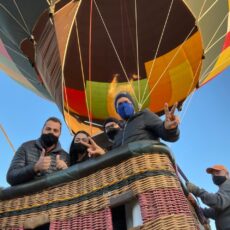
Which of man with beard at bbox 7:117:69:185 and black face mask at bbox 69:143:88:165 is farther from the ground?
man with beard at bbox 7:117:69:185

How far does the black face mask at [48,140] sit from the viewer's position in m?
1.89

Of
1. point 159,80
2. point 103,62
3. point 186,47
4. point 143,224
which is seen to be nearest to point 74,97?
point 103,62

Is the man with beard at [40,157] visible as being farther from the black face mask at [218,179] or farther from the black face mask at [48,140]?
the black face mask at [218,179]

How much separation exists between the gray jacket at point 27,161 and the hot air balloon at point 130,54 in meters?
2.97

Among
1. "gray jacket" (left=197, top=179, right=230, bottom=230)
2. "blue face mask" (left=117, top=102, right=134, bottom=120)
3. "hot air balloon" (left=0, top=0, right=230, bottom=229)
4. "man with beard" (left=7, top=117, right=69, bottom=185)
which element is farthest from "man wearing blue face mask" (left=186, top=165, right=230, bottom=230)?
"hot air balloon" (left=0, top=0, right=230, bottom=229)

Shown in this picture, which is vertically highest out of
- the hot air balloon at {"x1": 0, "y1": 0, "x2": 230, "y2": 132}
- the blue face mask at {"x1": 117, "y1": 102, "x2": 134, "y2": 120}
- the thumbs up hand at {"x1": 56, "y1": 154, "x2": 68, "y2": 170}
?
the blue face mask at {"x1": 117, "y1": 102, "x2": 134, "y2": 120}

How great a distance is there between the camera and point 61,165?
1.70 meters

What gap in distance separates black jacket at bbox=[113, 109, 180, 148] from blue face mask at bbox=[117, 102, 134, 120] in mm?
101

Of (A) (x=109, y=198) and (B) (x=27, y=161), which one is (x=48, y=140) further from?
(A) (x=109, y=198)

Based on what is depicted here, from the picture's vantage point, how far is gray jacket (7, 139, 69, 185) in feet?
5.19

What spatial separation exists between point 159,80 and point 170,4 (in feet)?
3.75

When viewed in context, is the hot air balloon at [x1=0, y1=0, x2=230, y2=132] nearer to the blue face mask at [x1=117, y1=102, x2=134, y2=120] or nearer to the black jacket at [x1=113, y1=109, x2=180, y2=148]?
the blue face mask at [x1=117, y1=102, x2=134, y2=120]

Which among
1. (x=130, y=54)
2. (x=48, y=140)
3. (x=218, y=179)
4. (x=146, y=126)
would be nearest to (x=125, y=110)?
(x=146, y=126)

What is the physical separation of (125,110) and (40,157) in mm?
494
